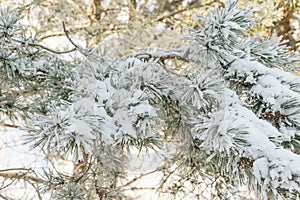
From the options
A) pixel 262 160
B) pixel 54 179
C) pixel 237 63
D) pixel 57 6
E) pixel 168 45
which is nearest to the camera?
pixel 262 160

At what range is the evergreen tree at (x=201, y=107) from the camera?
263 millimetres

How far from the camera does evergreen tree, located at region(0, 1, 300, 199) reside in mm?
263

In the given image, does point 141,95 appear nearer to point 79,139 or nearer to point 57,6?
point 79,139

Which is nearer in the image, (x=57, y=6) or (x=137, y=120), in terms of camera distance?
(x=137, y=120)

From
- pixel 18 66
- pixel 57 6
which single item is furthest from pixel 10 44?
pixel 57 6

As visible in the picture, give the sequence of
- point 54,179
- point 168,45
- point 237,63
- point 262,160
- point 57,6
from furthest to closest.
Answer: point 168,45 < point 57,6 < point 54,179 < point 237,63 < point 262,160

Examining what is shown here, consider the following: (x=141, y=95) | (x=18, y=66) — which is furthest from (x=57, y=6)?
(x=141, y=95)

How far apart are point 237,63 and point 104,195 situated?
0.27m

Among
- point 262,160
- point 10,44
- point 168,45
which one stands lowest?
point 262,160

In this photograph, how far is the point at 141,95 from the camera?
34 cm

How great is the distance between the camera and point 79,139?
0.87ft

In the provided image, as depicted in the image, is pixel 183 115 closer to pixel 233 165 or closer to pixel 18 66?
pixel 233 165

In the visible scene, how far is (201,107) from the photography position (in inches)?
15.0

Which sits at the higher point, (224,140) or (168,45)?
(168,45)
